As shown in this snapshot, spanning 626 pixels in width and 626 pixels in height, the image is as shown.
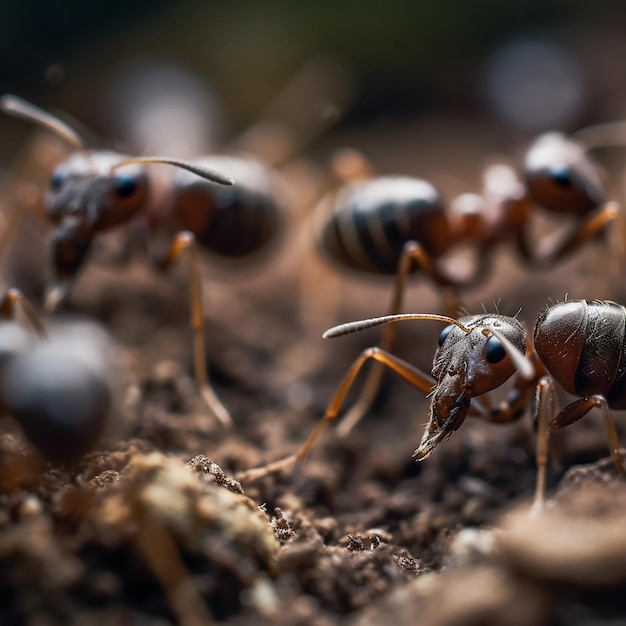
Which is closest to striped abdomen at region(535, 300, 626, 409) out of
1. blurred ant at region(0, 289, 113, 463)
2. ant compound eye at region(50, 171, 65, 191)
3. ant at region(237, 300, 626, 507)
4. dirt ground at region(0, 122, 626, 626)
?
ant at region(237, 300, 626, 507)

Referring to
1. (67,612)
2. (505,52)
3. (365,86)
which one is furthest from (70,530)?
(505,52)

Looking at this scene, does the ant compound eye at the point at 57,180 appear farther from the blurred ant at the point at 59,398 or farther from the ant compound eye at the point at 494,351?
the ant compound eye at the point at 494,351

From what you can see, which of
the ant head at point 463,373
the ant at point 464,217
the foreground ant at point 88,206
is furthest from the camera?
the ant at point 464,217

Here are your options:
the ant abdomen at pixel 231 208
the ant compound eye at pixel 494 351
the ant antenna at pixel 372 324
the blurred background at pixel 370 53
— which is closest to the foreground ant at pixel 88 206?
the ant abdomen at pixel 231 208

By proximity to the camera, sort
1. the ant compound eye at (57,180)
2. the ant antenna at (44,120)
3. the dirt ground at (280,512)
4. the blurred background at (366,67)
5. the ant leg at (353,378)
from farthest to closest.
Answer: the blurred background at (366,67) → the ant compound eye at (57,180) → the ant antenna at (44,120) → the ant leg at (353,378) → the dirt ground at (280,512)

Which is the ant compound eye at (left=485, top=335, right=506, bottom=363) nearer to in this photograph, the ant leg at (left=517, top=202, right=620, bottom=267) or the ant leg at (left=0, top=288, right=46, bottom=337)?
the ant leg at (left=517, top=202, right=620, bottom=267)

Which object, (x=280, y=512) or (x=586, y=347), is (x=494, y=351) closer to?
(x=586, y=347)
